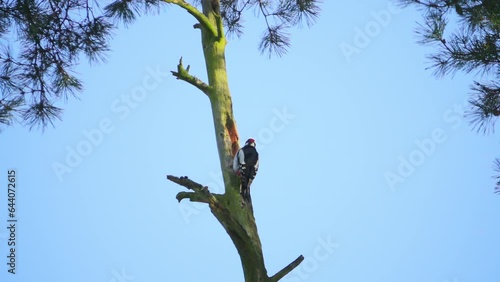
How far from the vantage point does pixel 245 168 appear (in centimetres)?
385

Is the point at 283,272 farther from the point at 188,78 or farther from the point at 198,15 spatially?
the point at 198,15

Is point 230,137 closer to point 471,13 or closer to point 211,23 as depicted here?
point 211,23

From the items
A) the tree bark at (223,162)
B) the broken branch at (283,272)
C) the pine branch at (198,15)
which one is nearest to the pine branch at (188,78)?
the tree bark at (223,162)

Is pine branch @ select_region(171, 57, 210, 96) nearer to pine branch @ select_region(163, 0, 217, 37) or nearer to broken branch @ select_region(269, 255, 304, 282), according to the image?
pine branch @ select_region(163, 0, 217, 37)

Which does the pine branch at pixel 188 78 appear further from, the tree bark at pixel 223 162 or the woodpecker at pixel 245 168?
the woodpecker at pixel 245 168

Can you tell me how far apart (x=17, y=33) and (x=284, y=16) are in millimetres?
2126

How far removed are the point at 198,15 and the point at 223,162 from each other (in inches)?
39.8

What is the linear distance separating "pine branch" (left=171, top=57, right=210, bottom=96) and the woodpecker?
469 millimetres

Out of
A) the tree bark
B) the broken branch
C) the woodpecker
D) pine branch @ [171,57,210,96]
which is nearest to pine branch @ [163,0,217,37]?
the tree bark

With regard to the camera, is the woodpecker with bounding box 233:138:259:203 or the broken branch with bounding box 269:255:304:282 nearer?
the broken branch with bounding box 269:255:304:282

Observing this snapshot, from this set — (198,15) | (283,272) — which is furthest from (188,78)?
(283,272)

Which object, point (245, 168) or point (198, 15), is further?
point (198, 15)

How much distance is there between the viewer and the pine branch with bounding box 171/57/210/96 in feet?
13.0

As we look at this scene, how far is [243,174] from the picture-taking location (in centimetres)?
383
